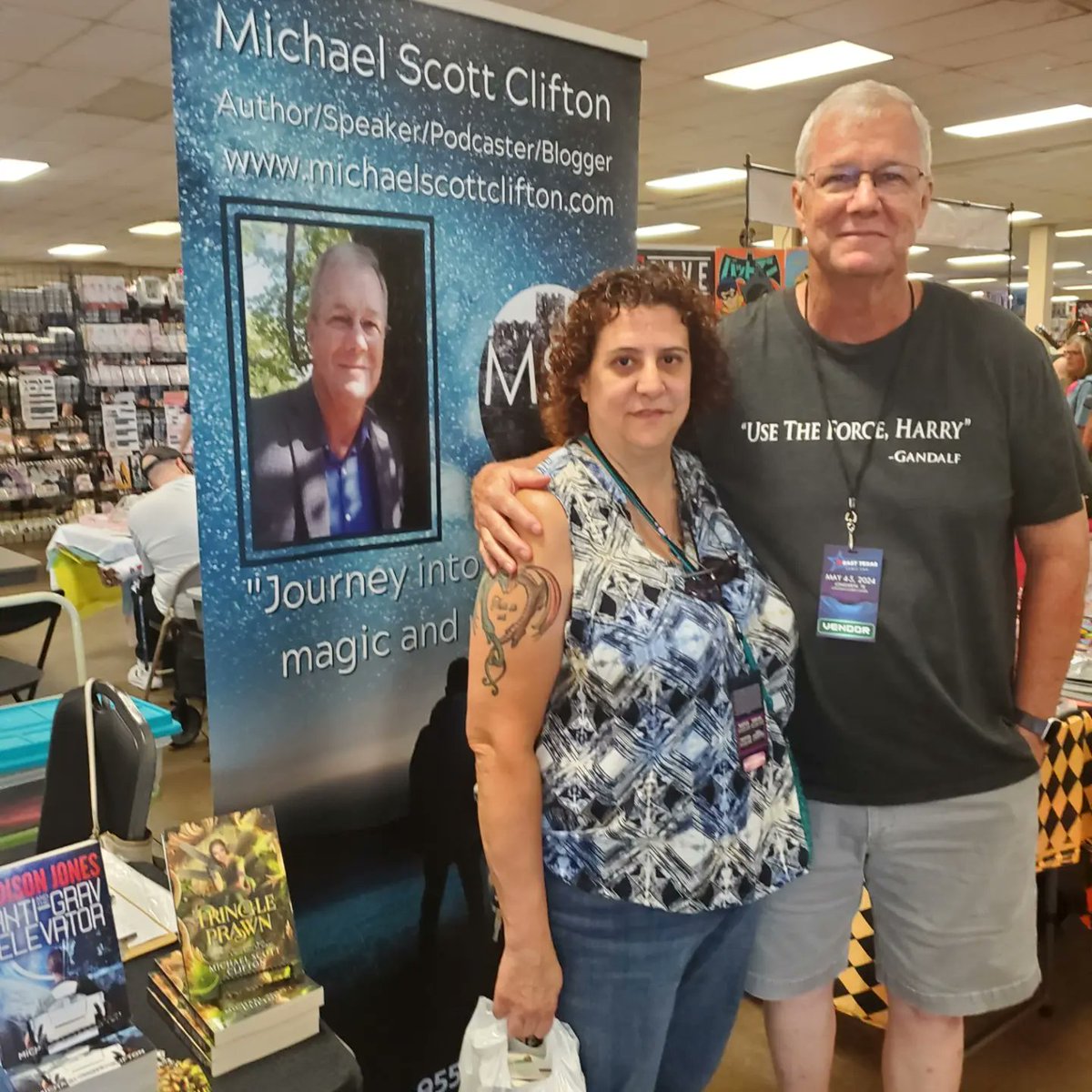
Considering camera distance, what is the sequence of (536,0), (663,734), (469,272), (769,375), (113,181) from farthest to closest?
(113,181) → (536,0) → (469,272) → (769,375) → (663,734)

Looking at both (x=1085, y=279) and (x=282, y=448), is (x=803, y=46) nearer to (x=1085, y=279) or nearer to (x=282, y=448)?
(x=282, y=448)

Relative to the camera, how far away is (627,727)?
4.33 feet

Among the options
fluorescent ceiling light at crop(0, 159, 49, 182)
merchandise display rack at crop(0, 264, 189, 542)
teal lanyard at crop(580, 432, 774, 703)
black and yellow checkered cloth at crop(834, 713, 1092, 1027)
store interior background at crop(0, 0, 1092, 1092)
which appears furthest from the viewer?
merchandise display rack at crop(0, 264, 189, 542)

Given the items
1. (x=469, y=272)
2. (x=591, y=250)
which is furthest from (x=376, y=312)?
(x=591, y=250)

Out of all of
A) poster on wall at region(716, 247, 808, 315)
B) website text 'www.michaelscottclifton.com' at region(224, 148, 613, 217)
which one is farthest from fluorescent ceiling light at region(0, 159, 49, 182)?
website text 'www.michaelscottclifton.com' at region(224, 148, 613, 217)

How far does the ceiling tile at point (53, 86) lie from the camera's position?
17.9 ft

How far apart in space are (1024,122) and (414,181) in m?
6.72

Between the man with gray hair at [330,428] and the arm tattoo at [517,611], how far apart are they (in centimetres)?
47

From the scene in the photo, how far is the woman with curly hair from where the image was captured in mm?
1313

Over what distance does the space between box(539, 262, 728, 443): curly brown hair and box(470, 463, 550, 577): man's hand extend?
0.16 m

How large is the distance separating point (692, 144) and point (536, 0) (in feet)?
10.5

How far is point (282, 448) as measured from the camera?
1.60 metres

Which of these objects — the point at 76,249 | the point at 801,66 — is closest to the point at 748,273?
the point at 801,66

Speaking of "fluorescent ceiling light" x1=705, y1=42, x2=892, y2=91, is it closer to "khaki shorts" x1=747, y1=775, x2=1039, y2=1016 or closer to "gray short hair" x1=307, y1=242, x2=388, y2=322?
"gray short hair" x1=307, y1=242, x2=388, y2=322
